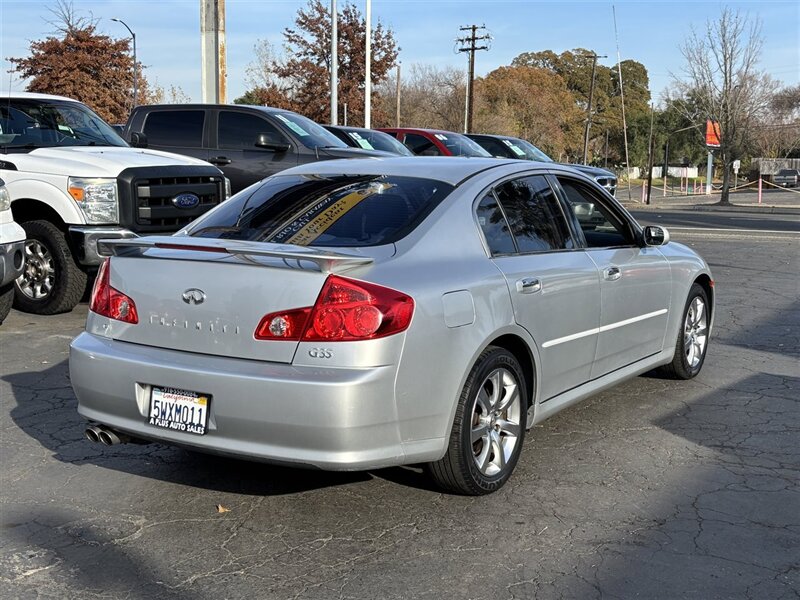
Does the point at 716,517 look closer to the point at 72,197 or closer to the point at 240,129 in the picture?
the point at 72,197

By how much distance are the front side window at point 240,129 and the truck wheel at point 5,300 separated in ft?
15.7

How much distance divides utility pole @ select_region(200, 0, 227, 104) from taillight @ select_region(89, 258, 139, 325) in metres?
14.1

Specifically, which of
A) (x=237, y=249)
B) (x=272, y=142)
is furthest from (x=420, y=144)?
(x=237, y=249)

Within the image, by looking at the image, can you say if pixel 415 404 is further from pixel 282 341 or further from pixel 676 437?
pixel 676 437

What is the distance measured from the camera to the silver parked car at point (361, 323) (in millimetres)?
3844

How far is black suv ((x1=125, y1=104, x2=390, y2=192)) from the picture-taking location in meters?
12.2

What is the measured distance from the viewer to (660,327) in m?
6.23

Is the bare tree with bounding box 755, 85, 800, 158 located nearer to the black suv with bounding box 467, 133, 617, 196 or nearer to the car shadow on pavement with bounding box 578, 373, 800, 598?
the black suv with bounding box 467, 133, 617, 196

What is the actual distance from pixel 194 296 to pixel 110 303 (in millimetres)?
562

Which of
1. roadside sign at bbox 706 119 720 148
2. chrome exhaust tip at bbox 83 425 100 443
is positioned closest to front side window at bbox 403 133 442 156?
chrome exhaust tip at bbox 83 425 100 443

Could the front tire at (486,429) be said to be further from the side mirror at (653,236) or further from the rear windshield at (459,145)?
the rear windshield at (459,145)

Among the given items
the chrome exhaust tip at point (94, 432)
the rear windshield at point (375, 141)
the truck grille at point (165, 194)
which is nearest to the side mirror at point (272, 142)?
the truck grille at point (165, 194)

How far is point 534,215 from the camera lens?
516 cm

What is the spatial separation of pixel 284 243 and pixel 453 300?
897mm
